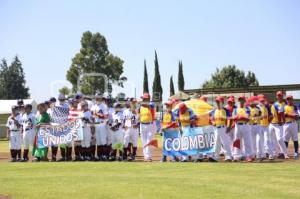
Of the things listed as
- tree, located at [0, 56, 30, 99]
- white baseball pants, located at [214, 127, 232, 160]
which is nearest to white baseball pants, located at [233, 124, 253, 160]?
white baseball pants, located at [214, 127, 232, 160]

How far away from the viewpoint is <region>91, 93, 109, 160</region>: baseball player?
1677cm

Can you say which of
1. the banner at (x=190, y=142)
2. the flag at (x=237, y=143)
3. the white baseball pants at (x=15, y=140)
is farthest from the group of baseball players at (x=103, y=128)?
the flag at (x=237, y=143)

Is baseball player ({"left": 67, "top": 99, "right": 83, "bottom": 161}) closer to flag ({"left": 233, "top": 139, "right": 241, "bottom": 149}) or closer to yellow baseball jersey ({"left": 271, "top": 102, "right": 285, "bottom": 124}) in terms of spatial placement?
flag ({"left": 233, "top": 139, "right": 241, "bottom": 149})

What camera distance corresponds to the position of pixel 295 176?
11.1m

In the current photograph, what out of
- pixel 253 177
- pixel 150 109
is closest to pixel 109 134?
pixel 150 109

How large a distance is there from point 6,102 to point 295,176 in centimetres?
3960

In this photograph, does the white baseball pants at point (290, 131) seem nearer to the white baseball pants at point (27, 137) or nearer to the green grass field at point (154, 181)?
the green grass field at point (154, 181)

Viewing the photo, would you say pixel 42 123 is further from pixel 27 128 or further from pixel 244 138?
pixel 244 138

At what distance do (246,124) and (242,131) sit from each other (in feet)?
0.85

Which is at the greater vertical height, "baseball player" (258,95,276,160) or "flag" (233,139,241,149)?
→ "baseball player" (258,95,276,160)

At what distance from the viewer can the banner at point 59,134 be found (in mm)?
16797

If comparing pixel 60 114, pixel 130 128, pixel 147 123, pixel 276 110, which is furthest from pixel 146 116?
pixel 276 110

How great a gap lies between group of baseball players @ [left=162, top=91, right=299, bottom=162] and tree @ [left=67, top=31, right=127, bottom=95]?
41735 millimetres

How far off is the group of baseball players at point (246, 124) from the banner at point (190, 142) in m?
0.16
